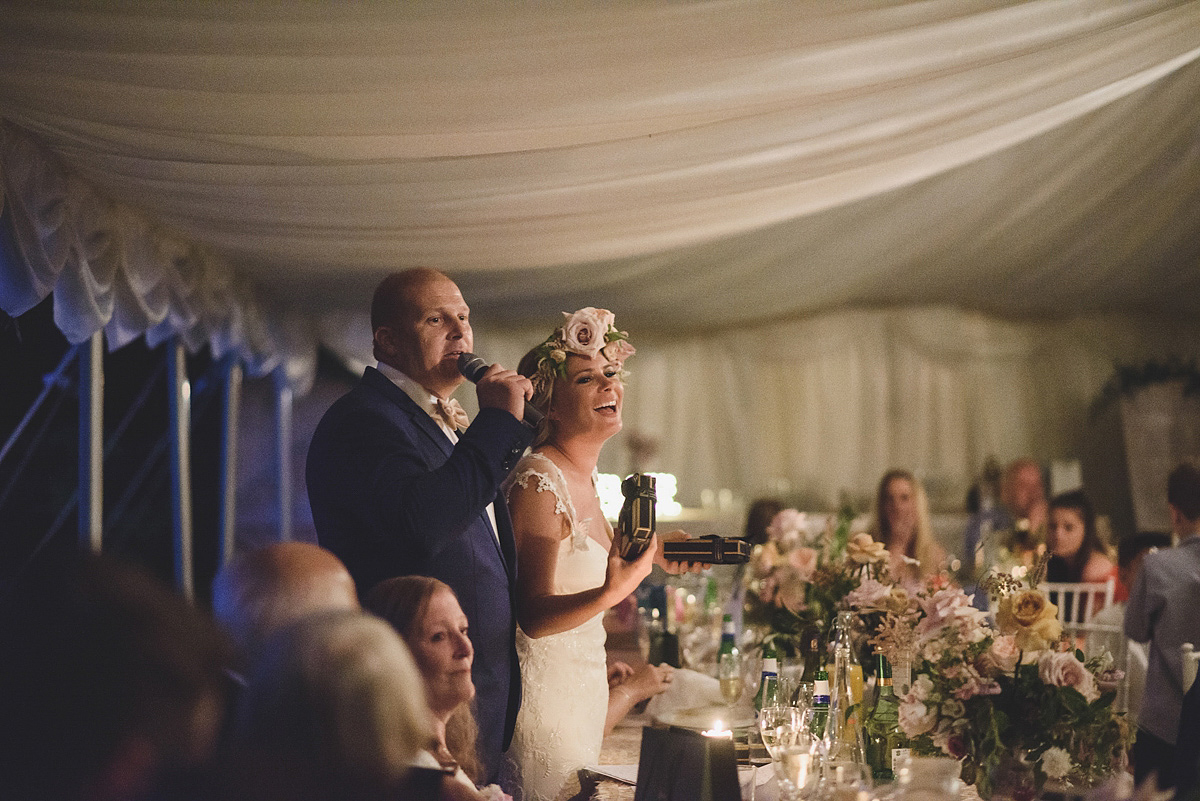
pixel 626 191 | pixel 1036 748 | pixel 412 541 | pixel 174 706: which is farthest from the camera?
pixel 626 191

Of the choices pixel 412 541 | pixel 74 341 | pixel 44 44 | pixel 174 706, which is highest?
pixel 44 44

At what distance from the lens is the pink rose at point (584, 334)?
2.35m

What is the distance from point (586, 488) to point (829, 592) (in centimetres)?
90

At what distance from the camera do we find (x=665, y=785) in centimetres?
156

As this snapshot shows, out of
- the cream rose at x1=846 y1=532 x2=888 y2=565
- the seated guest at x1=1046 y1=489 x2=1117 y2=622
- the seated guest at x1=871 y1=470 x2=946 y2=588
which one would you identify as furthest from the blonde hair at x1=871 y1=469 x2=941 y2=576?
the cream rose at x1=846 y1=532 x2=888 y2=565

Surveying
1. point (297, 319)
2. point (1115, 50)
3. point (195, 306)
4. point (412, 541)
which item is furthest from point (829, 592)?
point (297, 319)

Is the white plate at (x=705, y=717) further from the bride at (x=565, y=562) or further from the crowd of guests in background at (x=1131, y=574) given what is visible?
the crowd of guests in background at (x=1131, y=574)

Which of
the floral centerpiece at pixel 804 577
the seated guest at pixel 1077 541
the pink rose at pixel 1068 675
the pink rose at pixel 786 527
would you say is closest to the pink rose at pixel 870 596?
the floral centerpiece at pixel 804 577

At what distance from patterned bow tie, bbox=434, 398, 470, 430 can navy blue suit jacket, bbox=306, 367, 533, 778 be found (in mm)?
72

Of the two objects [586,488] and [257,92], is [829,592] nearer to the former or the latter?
[586,488]

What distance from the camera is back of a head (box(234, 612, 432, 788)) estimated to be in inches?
36.8

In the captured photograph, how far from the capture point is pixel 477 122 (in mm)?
2879

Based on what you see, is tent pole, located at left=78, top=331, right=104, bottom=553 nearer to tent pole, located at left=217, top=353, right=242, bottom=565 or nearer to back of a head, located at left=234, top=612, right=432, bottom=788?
tent pole, located at left=217, top=353, right=242, bottom=565

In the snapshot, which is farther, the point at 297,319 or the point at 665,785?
the point at 297,319
